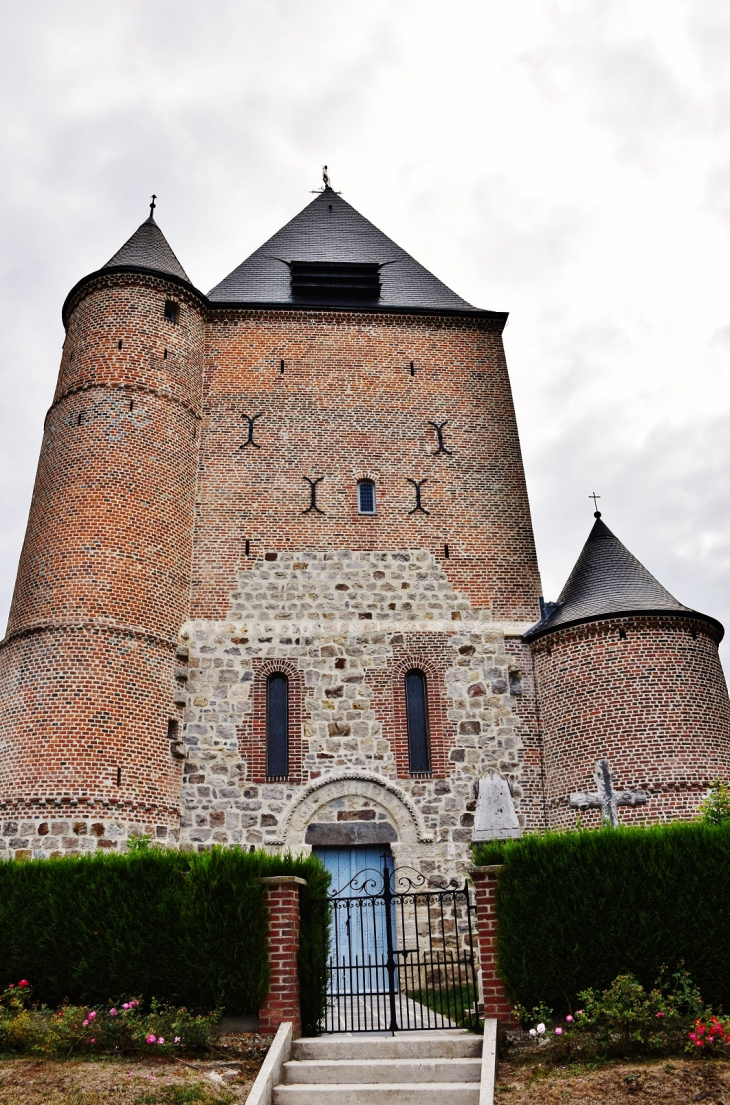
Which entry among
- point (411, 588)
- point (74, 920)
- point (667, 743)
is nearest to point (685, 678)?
point (667, 743)

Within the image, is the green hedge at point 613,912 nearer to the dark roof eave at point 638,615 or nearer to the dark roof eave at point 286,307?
the dark roof eave at point 638,615

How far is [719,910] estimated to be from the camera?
796 cm

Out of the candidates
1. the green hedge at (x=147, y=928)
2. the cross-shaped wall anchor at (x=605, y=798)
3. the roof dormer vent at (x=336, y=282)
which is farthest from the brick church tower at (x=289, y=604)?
the green hedge at (x=147, y=928)

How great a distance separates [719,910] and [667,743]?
6.16 m

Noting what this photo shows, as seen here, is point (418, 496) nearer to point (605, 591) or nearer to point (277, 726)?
point (605, 591)

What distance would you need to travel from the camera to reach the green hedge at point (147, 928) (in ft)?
26.9

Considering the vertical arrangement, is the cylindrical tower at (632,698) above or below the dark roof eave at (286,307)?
below

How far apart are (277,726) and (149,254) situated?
9929 millimetres

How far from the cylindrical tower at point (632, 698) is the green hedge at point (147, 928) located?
671 cm

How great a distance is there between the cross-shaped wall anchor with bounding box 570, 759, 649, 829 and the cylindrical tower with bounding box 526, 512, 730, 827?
0.09 metres

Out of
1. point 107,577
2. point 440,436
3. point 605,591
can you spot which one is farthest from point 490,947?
point 440,436

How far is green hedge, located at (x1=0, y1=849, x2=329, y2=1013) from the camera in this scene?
8.20 meters

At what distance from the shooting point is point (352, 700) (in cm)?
1534

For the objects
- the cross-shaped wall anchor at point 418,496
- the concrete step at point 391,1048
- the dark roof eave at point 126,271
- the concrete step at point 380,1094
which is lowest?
the concrete step at point 380,1094
